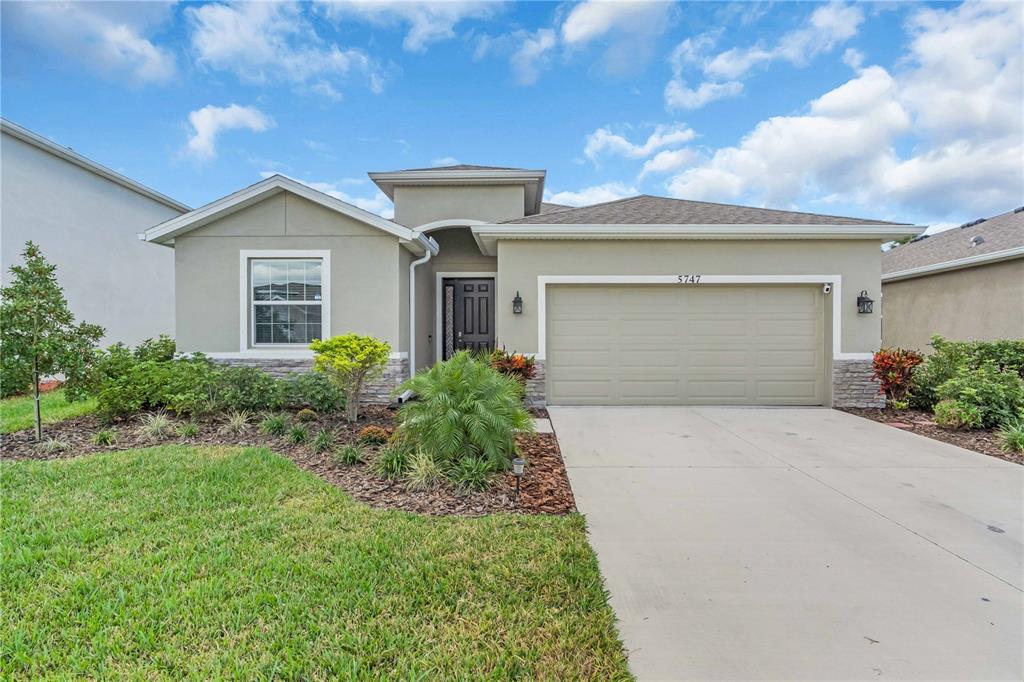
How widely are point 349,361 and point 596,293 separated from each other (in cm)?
449

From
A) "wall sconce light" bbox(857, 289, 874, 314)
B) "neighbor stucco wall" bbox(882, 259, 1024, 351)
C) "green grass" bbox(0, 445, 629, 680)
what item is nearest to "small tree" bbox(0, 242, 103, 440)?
"green grass" bbox(0, 445, 629, 680)

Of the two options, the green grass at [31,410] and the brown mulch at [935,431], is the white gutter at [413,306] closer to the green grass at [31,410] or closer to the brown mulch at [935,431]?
the green grass at [31,410]

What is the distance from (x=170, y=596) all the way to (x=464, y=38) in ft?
36.4

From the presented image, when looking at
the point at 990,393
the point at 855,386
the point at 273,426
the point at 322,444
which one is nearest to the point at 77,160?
the point at 273,426

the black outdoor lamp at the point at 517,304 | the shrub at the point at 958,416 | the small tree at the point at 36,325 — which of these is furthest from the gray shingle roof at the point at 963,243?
the small tree at the point at 36,325

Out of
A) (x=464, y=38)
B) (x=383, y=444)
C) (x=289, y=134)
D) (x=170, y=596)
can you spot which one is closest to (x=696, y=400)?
(x=383, y=444)

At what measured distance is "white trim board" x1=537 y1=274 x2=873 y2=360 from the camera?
27.0ft

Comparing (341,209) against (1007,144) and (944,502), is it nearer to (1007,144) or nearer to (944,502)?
(944,502)

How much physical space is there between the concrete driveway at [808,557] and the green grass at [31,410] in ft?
24.8

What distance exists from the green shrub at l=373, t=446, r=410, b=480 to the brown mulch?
270 inches

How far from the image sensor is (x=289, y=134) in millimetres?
12516

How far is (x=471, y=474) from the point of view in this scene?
4324mm

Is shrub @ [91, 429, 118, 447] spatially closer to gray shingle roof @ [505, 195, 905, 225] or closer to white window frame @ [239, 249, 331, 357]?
white window frame @ [239, 249, 331, 357]

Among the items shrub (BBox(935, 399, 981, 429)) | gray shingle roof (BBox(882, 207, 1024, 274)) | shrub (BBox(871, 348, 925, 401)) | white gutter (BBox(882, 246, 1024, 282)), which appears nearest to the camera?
shrub (BBox(935, 399, 981, 429))
